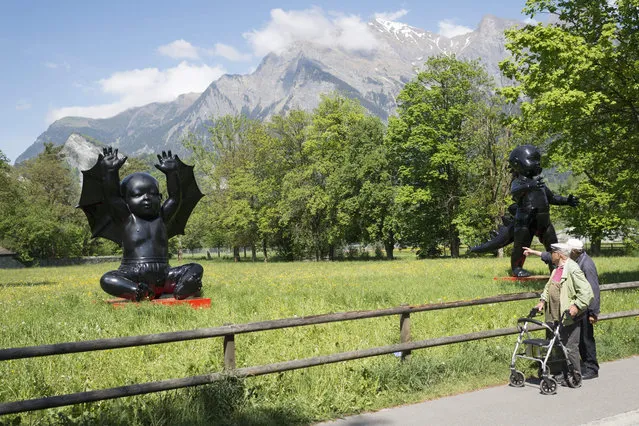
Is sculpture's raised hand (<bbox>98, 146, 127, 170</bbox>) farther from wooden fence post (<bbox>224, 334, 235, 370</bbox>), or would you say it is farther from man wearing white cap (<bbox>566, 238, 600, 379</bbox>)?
man wearing white cap (<bbox>566, 238, 600, 379</bbox>)

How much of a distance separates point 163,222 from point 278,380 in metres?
8.56

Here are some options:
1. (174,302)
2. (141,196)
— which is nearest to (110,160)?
(141,196)

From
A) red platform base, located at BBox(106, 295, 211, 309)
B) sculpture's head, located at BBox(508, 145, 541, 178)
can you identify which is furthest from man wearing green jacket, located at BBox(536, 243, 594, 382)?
sculpture's head, located at BBox(508, 145, 541, 178)

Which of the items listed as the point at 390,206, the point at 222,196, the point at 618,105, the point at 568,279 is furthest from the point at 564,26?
the point at 222,196

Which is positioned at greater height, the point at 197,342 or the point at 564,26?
the point at 564,26

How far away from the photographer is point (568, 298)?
6637 millimetres

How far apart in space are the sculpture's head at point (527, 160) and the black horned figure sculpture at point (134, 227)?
889 cm

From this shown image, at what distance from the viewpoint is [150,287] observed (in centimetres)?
1309

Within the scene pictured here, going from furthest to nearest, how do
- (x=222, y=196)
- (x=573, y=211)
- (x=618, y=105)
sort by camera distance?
(x=222, y=196) < (x=573, y=211) < (x=618, y=105)

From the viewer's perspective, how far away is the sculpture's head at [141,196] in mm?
13297

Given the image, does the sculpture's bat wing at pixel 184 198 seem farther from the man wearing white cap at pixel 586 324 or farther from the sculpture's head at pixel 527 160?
the man wearing white cap at pixel 586 324

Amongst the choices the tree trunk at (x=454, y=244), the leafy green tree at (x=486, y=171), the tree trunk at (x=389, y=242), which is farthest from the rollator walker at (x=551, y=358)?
the tree trunk at (x=389, y=242)

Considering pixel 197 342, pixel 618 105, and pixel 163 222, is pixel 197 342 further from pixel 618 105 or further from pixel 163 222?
pixel 618 105

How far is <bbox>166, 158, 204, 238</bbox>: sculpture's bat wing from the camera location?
14.4 metres
